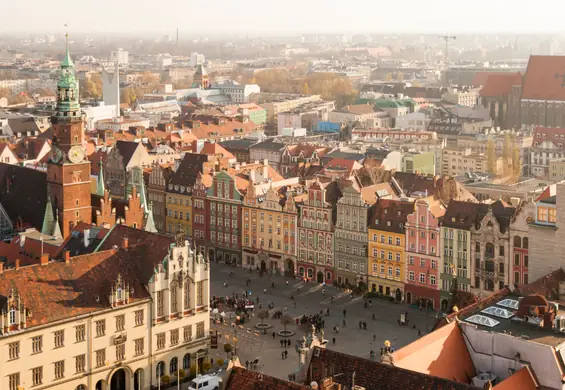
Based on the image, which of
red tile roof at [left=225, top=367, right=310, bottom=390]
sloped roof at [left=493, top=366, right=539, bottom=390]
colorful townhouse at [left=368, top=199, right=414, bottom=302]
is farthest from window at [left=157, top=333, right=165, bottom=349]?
colorful townhouse at [left=368, top=199, right=414, bottom=302]

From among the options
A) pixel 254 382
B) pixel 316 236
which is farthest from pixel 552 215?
pixel 254 382

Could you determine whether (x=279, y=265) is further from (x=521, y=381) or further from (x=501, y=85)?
(x=501, y=85)

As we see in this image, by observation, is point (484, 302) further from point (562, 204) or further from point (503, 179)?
point (503, 179)

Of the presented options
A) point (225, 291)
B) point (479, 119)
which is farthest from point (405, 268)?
point (479, 119)

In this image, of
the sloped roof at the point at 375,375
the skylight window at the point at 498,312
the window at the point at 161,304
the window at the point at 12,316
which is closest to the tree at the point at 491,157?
the window at the point at 161,304

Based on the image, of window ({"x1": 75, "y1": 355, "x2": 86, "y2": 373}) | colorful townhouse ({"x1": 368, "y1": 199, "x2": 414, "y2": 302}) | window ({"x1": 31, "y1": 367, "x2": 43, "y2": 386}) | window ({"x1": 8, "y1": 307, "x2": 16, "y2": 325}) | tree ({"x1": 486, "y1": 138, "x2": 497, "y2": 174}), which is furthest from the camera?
tree ({"x1": 486, "y1": 138, "x2": 497, "y2": 174})

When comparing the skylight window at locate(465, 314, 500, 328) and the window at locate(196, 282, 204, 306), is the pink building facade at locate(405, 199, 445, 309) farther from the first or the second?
the skylight window at locate(465, 314, 500, 328)

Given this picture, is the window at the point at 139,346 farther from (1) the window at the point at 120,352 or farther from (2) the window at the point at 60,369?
(2) the window at the point at 60,369
